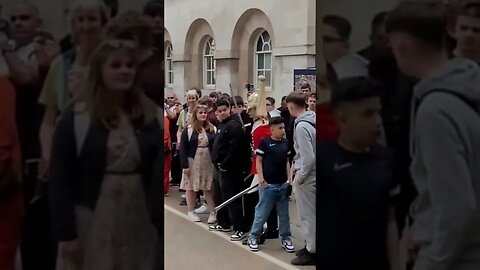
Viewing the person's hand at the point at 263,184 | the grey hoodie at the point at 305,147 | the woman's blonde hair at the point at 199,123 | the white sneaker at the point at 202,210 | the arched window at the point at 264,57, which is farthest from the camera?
the arched window at the point at 264,57

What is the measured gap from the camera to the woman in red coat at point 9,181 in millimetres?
2582

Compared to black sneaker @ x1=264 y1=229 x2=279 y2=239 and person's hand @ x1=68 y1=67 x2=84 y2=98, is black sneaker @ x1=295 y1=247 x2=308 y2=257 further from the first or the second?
person's hand @ x1=68 y1=67 x2=84 y2=98

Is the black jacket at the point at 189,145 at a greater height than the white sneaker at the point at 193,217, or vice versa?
the black jacket at the point at 189,145

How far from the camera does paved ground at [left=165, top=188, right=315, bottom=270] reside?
20.4 ft

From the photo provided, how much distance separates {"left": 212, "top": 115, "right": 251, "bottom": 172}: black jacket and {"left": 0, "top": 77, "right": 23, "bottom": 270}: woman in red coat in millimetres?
4781

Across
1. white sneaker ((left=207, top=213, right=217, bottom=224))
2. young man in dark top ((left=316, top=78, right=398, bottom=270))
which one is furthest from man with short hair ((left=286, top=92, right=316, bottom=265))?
young man in dark top ((left=316, top=78, right=398, bottom=270))

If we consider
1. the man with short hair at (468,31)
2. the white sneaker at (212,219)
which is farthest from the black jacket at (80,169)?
the white sneaker at (212,219)

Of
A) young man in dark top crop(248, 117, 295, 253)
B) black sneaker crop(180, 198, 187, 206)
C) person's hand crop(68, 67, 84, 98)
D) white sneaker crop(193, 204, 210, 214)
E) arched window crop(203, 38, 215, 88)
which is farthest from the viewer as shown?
arched window crop(203, 38, 215, 88)

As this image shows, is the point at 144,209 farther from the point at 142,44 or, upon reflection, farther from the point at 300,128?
the point at 300,128

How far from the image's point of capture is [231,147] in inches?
291

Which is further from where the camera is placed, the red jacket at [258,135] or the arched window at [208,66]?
the arched window at [208,66]

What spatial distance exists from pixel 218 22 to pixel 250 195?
11134 mm

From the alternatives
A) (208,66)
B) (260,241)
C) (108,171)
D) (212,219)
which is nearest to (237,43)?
(208,66)

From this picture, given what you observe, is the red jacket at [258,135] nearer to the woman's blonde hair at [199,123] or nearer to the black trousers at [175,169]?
the woman's blonde hair at [199,123]
